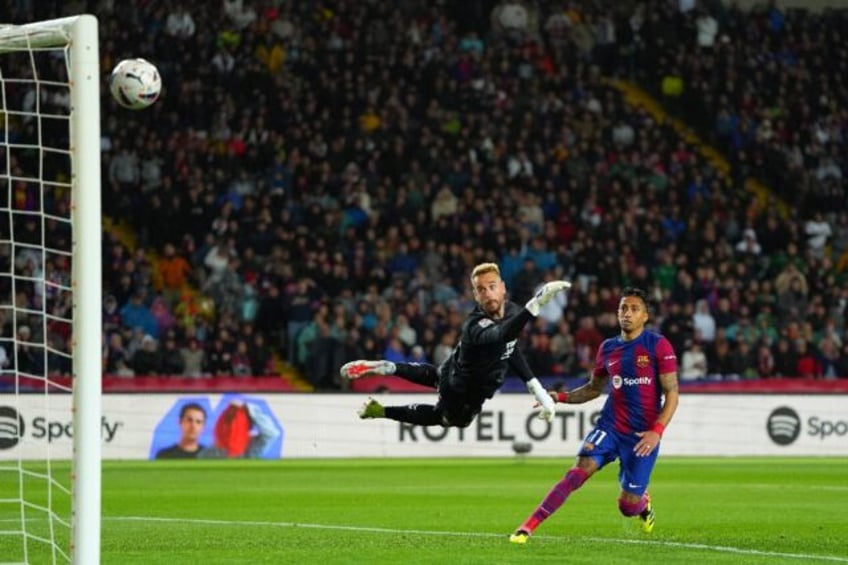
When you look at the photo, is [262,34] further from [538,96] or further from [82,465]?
[82,465]

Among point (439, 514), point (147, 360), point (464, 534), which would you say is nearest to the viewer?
point (464, 534)

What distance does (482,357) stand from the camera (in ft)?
43.6

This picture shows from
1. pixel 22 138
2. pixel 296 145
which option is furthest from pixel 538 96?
pixel 22 138

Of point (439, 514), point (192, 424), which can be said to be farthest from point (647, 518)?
point (192, 424)

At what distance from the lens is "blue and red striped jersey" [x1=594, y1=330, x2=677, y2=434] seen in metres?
13.2

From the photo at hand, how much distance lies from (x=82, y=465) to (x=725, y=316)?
23.7 metres

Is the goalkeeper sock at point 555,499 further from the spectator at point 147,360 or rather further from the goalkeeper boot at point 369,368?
the spectator at point 147,360

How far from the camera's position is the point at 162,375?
27578mm

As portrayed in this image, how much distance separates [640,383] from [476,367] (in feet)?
4.11

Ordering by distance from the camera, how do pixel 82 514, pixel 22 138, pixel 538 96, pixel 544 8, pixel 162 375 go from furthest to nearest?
pixel 544 8 < pixel 538 96 < pixel 22 138 < pixel 162 375 < pixel 82 514

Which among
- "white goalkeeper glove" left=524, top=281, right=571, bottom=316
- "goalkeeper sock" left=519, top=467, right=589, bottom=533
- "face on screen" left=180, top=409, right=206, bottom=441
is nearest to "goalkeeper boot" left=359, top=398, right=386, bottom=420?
"goalkeeper sock" left=519, top=467, right=589, bottom=533

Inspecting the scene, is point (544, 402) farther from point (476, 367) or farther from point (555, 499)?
point (555, 499)

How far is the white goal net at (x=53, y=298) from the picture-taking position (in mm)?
8492

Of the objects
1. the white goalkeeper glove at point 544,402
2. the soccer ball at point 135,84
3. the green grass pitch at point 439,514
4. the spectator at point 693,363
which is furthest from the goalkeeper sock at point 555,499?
the spectator at point 693,363
